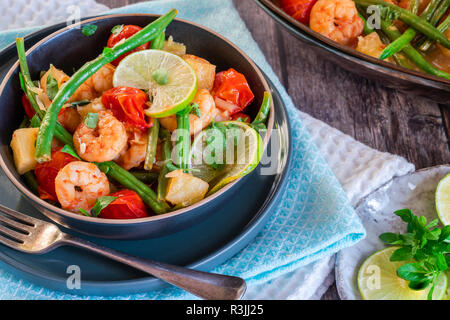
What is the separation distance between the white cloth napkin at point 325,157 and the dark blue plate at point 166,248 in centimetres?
25

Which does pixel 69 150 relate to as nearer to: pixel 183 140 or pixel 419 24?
pixel 183 140

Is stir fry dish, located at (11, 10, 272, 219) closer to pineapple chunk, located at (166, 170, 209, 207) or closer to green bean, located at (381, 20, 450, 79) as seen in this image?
pineapple chunk, located at (166, 170, 209, 207)

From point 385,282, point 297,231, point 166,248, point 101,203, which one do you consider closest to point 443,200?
point 385,282

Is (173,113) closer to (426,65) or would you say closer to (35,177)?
(35,177)

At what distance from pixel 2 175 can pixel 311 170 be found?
43.8 inches

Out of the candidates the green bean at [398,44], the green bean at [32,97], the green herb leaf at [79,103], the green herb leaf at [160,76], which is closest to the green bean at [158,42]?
the green herb leaf at [160,76]

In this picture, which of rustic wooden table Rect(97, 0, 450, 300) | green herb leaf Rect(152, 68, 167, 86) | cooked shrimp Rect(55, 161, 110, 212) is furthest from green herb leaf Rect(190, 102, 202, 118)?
rustic wooden table Rect(97, 0, 450, 300)

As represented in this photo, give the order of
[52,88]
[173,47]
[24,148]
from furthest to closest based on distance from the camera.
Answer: [173,47] < [52,88] < [24,148]

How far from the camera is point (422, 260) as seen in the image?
1690 millimetres

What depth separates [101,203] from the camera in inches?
55.2

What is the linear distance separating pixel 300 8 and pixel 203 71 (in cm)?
94

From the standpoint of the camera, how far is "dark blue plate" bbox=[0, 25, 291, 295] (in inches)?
56.2

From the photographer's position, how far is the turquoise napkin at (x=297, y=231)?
1536 millimetres

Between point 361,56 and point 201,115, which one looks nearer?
point 201,115
